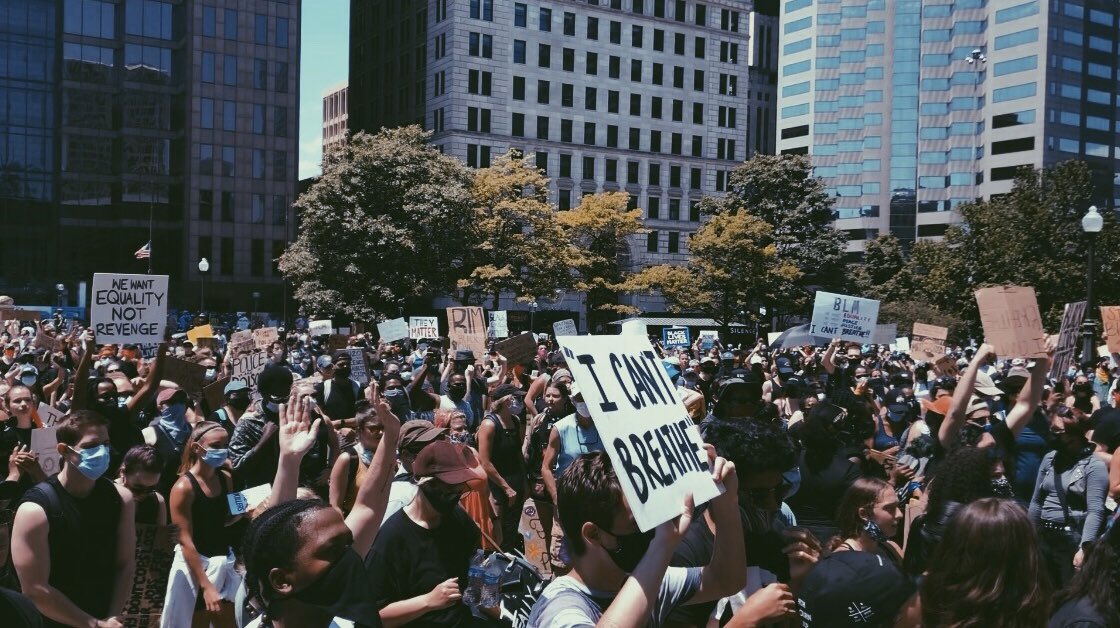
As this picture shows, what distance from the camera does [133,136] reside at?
7950 centimetres

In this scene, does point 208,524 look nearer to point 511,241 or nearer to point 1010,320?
point 1010,320

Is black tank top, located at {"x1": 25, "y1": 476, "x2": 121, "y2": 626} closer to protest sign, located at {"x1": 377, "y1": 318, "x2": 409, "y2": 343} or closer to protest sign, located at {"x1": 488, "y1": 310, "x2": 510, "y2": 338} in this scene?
protest sign, located at {"x1": 377, "y1": 318, "x2": 409, "y2": 343}

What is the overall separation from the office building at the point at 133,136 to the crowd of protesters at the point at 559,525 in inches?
2973

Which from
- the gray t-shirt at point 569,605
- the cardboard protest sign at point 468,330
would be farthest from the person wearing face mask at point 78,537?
the cardboard protest sign at point 468,330

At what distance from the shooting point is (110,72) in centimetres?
7981

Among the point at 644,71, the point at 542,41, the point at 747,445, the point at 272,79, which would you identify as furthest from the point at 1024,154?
the point at 747,445

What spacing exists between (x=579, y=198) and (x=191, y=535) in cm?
7525

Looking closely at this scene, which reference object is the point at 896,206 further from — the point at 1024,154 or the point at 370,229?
the point at 370,229

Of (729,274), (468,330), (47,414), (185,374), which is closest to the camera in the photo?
(47,414)

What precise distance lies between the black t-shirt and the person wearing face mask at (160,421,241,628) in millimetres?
1777

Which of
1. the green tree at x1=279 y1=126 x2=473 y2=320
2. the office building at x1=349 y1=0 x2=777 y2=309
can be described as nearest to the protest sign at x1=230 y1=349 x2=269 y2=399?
the green tree at x1=279 y1=126 x2=473 y2=320

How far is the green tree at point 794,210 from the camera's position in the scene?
70.9 m

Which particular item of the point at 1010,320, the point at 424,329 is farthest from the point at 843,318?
the point at 424,329

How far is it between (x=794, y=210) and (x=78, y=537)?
69.1 m
